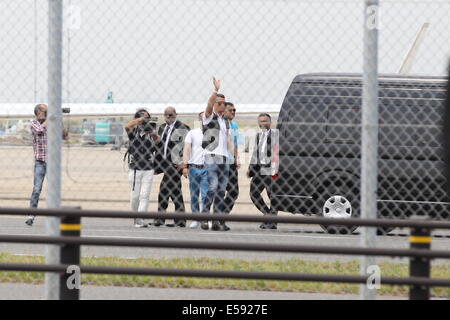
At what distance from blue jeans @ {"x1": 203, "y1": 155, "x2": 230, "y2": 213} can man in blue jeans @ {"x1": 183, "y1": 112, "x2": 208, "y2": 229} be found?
280 millimetres

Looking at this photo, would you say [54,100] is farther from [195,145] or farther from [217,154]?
[195,145]

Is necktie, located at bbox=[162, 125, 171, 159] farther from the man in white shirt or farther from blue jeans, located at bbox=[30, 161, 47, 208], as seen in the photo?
blue jeans, located at bbox=[30, 161, 47, 208]

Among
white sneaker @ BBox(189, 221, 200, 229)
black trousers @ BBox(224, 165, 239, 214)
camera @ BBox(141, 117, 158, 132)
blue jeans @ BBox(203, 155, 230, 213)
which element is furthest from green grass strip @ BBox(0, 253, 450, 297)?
white sneaker @ BBox(189, 221, 200, 229)

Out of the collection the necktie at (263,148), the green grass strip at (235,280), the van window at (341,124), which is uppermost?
the van window at (341,124)

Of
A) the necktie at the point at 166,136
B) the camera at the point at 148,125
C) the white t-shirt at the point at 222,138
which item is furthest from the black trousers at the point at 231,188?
the camera at the point at 148,125

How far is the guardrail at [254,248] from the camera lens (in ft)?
18.0

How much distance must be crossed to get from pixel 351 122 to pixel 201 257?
3231 millimetres

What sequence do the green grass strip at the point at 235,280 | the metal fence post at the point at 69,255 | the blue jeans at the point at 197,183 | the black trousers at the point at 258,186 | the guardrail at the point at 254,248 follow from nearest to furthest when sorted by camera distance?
the guardrail at the point at 254,248, the metal fence post at the point at 69,255, the green grass strip at the point at 235,280, the blue jeans at the point at 197,183, the black trousers at the point at 258,186

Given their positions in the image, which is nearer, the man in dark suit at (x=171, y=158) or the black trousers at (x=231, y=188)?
the black trousers at (x=231, y=188)

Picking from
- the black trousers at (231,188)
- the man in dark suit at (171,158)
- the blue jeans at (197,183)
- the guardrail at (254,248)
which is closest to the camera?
the guardrail at (254,248)

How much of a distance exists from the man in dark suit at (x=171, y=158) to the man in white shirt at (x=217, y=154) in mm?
692

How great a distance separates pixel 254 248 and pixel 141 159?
7975 mm

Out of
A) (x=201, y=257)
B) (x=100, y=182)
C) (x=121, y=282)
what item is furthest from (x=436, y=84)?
(x=100, y=182)

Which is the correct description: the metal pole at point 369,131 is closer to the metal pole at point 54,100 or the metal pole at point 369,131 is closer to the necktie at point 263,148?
the metal pole at point 54,100
